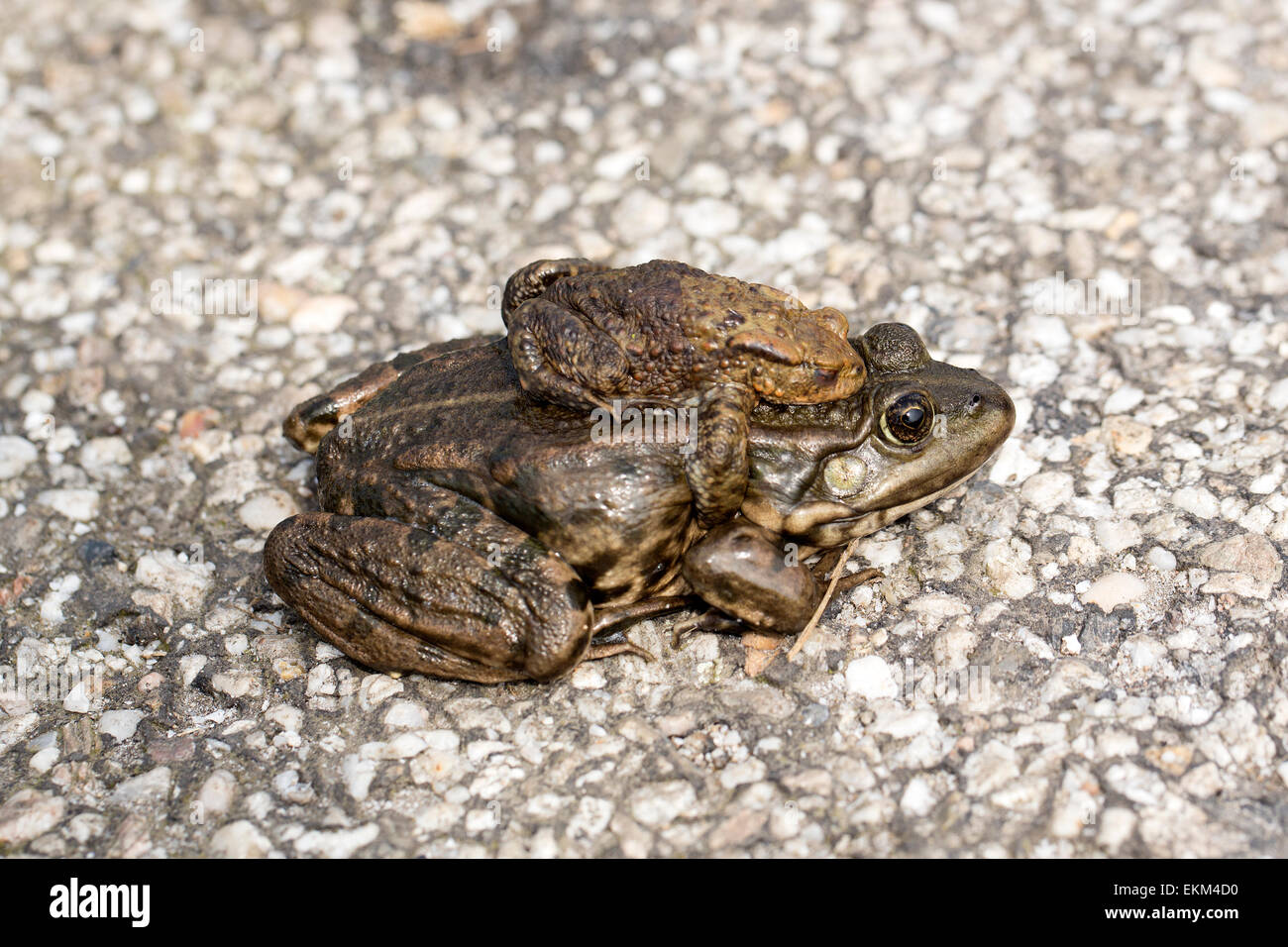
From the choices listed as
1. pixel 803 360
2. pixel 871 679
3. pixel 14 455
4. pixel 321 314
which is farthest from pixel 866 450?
pixel 14 455

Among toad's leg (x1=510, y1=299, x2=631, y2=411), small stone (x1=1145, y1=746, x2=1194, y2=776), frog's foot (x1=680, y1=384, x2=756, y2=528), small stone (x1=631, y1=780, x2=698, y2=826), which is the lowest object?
small stone (x1=631, y1=780, x2=698, y2=826)

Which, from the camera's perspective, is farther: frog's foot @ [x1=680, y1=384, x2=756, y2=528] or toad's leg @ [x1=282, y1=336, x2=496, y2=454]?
toad's leg @ [x1=282, y1=336, x2=496, y2=454]

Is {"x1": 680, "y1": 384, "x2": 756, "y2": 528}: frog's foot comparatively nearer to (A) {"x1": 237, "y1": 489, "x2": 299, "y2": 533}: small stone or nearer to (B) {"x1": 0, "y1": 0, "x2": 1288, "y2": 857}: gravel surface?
(B) {"x1": 0, "y1": 0, "x2": 1288, "y2": 857}: gravel surface

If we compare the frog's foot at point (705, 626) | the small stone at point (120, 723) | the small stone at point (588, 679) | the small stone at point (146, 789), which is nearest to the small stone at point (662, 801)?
the small stone at point (588, 679)

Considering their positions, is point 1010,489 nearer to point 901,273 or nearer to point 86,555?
point 901,273

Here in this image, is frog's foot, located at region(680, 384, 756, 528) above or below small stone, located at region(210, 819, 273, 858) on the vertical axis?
above

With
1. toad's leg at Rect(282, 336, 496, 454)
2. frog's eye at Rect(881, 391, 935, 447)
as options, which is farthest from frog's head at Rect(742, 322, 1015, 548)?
toad's leg at Rect(282, 336, 496, 454)
